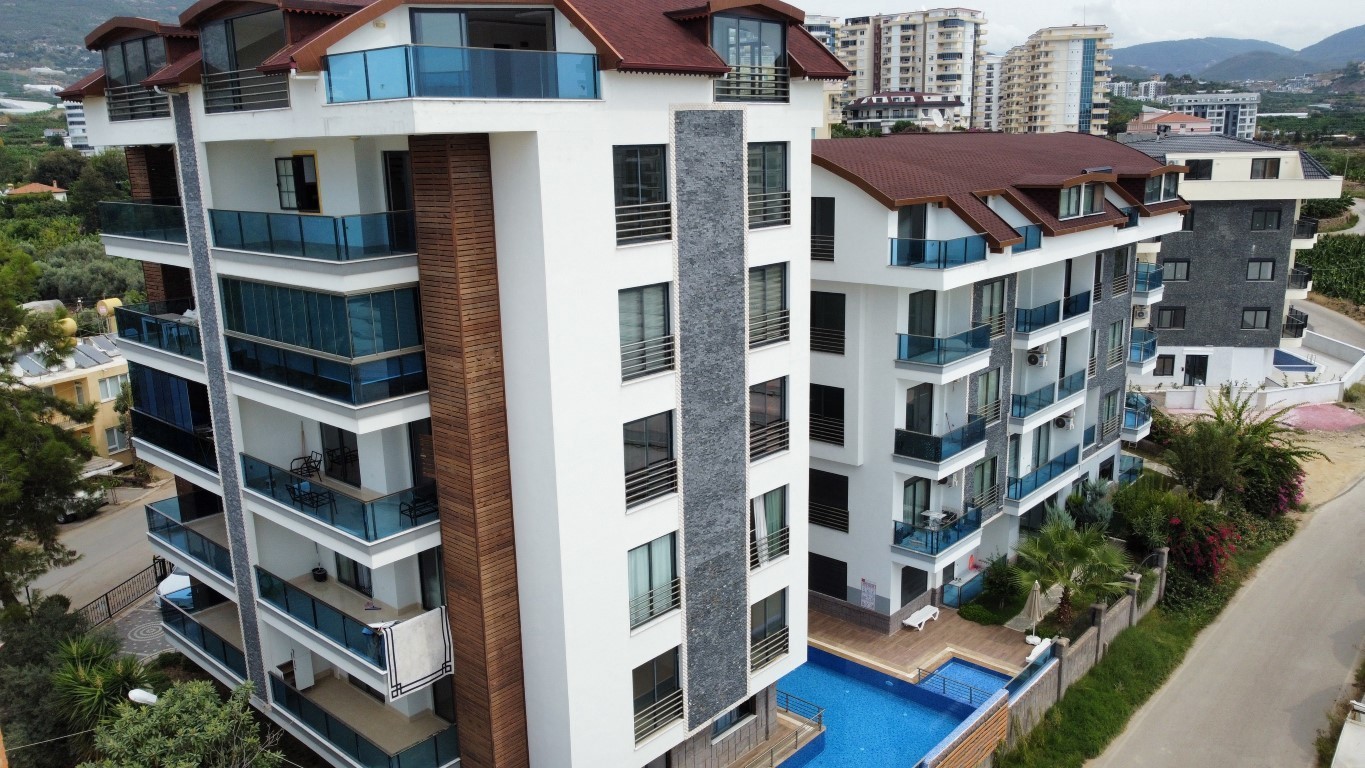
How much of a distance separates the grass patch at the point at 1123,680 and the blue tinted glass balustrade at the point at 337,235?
17.3 m

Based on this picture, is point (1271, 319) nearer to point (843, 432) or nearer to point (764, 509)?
point (843, 432)

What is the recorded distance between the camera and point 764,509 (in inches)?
802

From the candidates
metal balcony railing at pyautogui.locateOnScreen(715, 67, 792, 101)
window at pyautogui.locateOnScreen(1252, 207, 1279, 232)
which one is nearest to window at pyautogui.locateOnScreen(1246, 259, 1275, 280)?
window at pyautogui.locateOnScreen(1252, 207, 1279, 232)

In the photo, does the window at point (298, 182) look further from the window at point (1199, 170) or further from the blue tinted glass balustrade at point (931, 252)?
the window at point (1199, 170)

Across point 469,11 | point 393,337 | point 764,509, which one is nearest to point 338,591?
point 393,337

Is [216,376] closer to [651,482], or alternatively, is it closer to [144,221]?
[144,221]

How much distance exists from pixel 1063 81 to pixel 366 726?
6734 inches

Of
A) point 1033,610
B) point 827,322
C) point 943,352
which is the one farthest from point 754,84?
point 1033,610

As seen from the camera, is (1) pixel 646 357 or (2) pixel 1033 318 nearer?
(1) pixel 646 357

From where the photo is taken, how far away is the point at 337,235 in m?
16.1

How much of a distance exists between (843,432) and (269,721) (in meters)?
15.8

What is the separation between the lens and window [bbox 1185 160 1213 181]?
45.8 m

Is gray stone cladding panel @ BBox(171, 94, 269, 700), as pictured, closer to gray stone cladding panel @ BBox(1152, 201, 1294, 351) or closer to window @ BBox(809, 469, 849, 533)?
window @ BBox(809, 469, 849, 533)

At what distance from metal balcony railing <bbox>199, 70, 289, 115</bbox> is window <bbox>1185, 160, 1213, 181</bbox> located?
42626 mm
